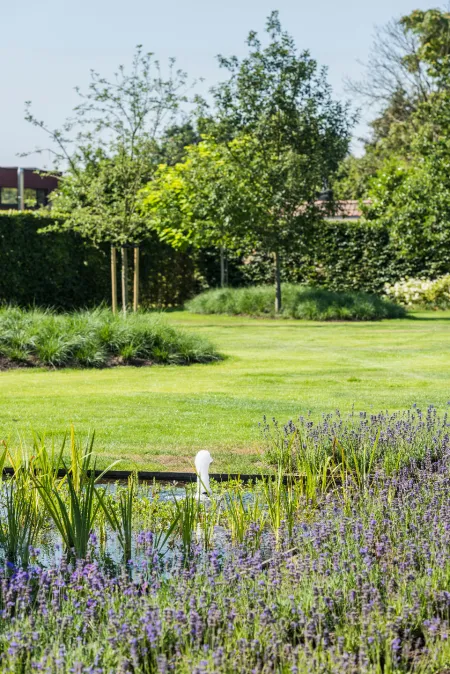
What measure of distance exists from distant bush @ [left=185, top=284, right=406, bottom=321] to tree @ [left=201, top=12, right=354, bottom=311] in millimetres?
1074

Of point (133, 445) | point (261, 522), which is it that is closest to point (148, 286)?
point (133, 445)

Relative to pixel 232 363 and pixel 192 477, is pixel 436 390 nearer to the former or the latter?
pixel 232 363

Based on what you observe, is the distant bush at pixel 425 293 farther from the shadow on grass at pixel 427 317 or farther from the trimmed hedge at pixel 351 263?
the shadow on grass at pixel 427 317

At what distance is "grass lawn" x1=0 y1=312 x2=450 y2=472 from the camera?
6820mm

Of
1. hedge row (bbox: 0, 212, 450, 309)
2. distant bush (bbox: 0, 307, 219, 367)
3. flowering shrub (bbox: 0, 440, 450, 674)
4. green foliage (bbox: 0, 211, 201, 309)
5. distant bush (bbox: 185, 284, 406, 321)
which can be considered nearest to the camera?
flowering shrub (bbox: 0, 440, 450, 674)

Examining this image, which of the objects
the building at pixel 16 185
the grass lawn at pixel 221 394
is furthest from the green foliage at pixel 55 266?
the building at pixel 16 185

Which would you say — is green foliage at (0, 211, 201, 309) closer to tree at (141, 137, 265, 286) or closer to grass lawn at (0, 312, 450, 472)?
tree at (141, 137, 265, 286)

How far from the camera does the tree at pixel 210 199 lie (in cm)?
2006

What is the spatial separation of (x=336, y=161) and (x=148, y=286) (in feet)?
20.3

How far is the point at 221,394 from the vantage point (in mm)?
9266

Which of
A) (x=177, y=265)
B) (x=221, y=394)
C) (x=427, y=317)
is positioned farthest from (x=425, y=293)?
(x=221, y=394)

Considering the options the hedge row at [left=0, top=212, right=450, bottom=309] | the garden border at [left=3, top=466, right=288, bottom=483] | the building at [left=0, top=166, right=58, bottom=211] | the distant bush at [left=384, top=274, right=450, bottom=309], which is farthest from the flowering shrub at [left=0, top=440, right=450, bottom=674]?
the building at [left=0, top=166, right=58, bottom=211]

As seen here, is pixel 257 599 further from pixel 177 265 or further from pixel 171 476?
pixel 177 265

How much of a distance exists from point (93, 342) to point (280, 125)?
10.2 metres
